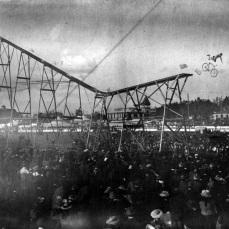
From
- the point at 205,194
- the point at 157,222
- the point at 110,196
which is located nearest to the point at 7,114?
the point at 110,196

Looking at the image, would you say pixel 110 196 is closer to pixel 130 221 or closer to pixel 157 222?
pixel 130 221

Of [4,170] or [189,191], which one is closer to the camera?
[189,191]

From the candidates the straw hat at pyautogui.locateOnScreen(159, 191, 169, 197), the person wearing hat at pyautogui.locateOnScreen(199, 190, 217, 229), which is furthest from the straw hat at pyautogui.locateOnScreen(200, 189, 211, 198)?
the straw hat at pyautogui.locateOnScreen(159, 191, 169, 197)

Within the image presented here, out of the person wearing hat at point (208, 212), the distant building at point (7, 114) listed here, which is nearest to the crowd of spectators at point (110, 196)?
the person wearing hat at point (208, 212)

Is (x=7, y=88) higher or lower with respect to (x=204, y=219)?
higher

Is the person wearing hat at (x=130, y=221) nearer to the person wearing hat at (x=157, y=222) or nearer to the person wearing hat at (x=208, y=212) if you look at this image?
the person wearing hat at (x=157, y=222)

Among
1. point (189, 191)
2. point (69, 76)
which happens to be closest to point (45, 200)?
point (189, 191)

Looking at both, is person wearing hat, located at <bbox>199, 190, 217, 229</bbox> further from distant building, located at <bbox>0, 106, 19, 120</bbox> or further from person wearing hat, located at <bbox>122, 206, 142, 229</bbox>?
distant building, located at <bbox>0, 106, 19, 120</bbox>

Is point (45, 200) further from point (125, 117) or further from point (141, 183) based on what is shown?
point (125, 117)
